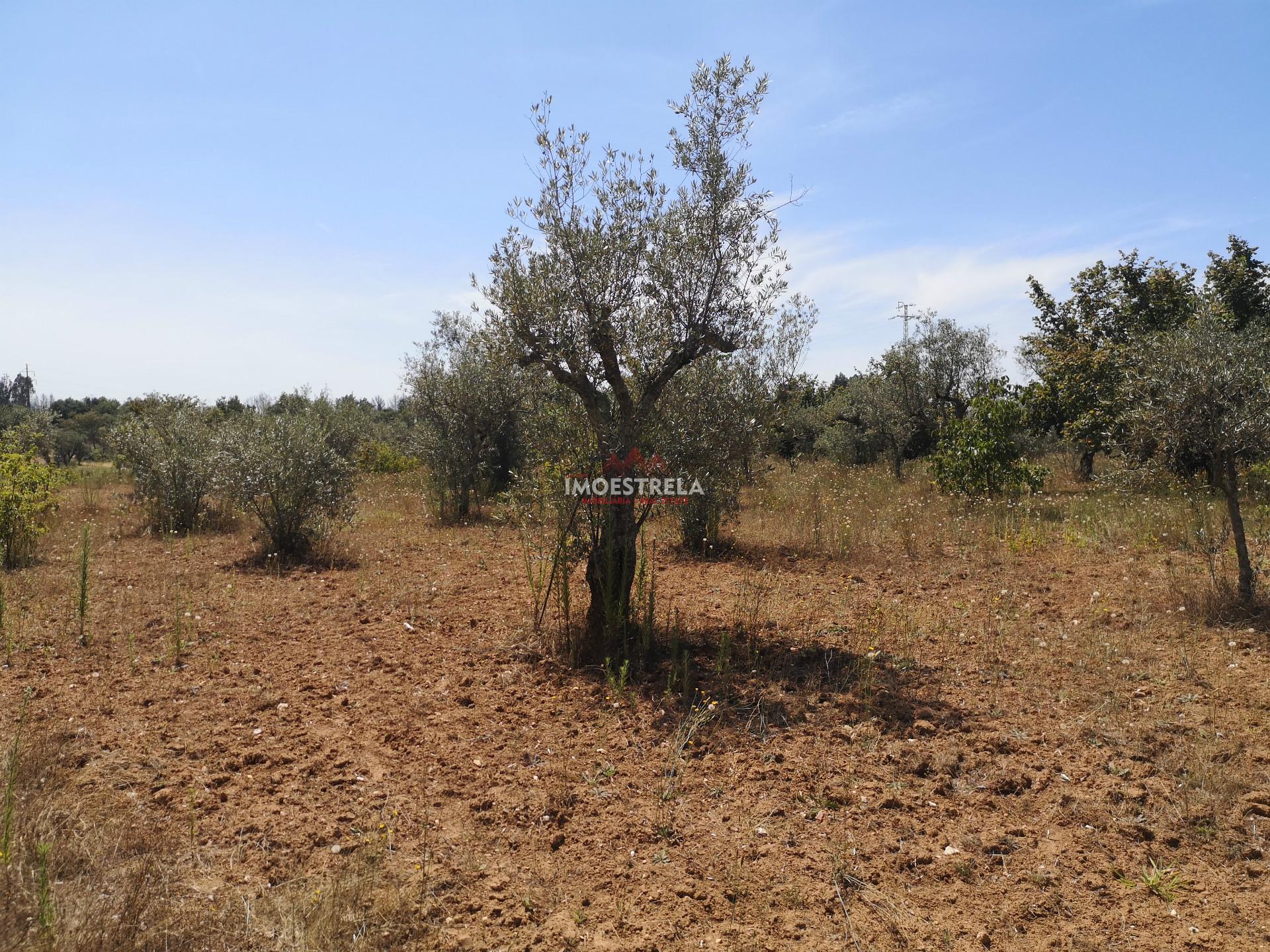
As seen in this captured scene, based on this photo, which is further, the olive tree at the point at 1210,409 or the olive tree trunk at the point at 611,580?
the olive tree at the point at 1210,409

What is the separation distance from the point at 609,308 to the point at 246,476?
21.2 ft

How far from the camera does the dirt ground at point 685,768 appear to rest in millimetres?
3047

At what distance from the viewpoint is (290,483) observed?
9.78 m

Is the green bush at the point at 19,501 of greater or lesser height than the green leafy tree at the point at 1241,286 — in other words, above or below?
below

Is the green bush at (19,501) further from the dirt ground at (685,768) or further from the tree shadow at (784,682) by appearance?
the tree shadow at (784,682)

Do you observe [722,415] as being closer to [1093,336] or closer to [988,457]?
[988,457]

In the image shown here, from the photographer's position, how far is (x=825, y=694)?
524 centimetres

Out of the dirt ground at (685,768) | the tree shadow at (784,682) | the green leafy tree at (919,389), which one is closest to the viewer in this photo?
the dirt ground at (685,768)

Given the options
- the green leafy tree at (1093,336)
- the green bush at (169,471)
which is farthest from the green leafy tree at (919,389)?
the green bush at (169,471)

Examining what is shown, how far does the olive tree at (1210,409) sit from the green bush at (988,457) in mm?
5499

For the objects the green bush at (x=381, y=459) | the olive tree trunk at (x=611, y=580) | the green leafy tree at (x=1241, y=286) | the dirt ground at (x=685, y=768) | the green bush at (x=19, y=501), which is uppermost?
the green leafy tree at (x=1241, y=286)

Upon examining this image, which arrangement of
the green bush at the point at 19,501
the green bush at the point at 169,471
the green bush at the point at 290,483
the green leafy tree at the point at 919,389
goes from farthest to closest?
1. the green leafy tree at the point at 919,389
2. the green bush at the point at 169,471
3. the green bush at the point at 290,483
4. the green bush at the point at 19,501

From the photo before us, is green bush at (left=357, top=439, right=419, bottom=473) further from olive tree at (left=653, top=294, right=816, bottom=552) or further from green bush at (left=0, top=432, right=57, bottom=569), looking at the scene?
olive tree at (left=653, top=294, right=816, bottom=552)

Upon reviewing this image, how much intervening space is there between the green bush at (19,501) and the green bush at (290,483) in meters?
2.31
